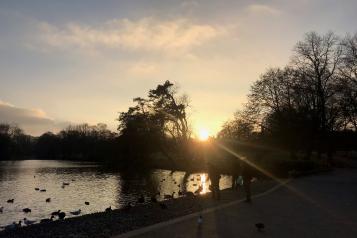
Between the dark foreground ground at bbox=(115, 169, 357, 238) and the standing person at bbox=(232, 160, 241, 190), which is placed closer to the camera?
the dark foreground ground at bbox=(115, 169, 357, 238)

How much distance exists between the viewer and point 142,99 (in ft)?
241

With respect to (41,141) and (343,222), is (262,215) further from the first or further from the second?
(41,141)

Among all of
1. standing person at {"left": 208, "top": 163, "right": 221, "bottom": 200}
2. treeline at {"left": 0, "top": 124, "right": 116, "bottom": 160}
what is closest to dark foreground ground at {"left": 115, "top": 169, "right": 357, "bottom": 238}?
standing person at {"left": 208, "top": 163, "right": 221, "bottom": 200}

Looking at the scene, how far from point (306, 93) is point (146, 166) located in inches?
1422

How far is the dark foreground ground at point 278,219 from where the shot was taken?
1320 cm

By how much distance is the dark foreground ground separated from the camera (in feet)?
43.3

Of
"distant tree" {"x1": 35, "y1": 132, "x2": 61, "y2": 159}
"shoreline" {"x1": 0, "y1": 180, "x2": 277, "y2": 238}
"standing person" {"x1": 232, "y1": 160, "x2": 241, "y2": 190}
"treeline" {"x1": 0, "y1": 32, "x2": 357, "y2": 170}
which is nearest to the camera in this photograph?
"shoreline" {"x1": 0, "y1": 180, "x2": 277, "y2": 238}

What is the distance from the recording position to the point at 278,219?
15680 mm

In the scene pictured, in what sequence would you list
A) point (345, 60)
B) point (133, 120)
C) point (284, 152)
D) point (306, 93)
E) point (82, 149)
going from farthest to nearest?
point (82, 149) → point (133, 120) → point (284, 152) → point (306, 93) → point (345, 60)

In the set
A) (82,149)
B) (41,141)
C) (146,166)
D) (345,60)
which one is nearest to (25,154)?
(41,141)

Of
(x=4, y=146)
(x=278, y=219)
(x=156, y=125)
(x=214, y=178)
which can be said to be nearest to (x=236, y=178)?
(x=214, y=178)

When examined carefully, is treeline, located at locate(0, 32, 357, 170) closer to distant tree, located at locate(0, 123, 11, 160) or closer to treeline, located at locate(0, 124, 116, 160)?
treeline, located at locate(0, 124, 116, 160)

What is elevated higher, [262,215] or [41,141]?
[41,141]

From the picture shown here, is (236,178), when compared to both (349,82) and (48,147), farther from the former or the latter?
(48,147)
